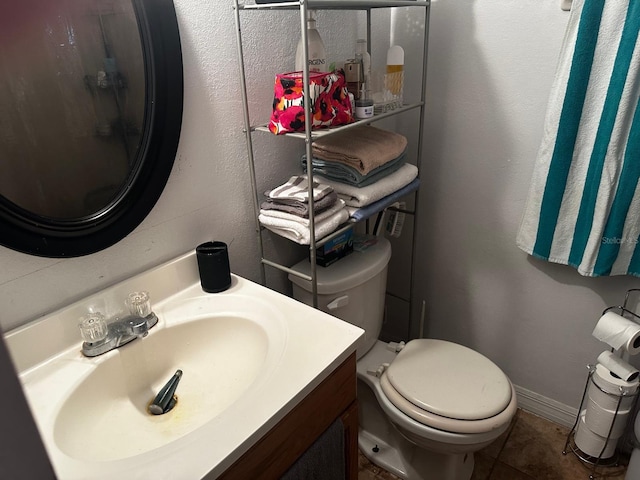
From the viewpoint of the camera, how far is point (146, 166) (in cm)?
104

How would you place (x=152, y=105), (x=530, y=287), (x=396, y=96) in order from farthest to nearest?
(x=530, y=287) → (x=396, y=96) → (x=152, y=105)

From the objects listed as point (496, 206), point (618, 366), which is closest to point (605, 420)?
point (618, 366)

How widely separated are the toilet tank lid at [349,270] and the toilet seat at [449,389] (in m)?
0.30

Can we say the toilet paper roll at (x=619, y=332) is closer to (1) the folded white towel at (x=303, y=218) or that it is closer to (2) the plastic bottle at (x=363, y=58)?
(1) the folded white towel at (x=303, y=218)

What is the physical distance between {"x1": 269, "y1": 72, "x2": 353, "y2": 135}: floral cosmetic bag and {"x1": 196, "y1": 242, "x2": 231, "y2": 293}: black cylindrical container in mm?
331

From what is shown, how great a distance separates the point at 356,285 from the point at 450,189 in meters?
0.54

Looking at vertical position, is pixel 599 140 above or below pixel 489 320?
above

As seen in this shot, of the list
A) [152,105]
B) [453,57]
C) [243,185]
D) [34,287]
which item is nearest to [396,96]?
[453,57]

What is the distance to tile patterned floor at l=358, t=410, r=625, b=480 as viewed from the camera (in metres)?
1.57

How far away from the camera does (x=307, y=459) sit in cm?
92

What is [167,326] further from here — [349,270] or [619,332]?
[619,332]

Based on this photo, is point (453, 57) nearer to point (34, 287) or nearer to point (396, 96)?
point (396, 96)

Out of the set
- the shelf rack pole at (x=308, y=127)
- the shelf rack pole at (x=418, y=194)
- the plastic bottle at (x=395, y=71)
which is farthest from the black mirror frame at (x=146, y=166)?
the shelf rack pole at (x=418, y=194)

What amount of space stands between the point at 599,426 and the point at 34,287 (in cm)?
164
